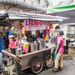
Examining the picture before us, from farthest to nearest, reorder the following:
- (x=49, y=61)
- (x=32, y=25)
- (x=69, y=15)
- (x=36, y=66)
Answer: (x=49, y=61), (x=36, y=66), (x=69, y=15), (x=32, y=25)

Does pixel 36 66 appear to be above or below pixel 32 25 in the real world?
below

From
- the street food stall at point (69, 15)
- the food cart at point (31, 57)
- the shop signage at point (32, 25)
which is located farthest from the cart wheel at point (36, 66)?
the street food stall at point (69, 15)

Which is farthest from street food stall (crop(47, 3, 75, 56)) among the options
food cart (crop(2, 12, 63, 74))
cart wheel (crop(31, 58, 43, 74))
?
cart wheel (crop(31, 58, 43, 74))

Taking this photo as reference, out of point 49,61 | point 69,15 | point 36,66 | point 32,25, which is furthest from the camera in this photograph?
point 49,61

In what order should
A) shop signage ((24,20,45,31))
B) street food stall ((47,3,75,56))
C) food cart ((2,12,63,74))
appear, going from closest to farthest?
street food stall ((47,3,75,56)) < food cart ((2,12,63,74)) < shop signage ((24,20,45,31))

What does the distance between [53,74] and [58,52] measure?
3.59ft

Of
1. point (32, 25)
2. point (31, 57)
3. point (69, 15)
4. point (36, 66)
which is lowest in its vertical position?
point (36, 66)

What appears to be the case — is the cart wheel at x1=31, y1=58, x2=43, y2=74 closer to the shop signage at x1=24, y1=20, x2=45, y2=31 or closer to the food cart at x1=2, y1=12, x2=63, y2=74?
the food cart at x1=2, y1=12, x2=63, y2=74

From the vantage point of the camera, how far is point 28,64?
407 cm

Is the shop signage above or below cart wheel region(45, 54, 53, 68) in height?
above

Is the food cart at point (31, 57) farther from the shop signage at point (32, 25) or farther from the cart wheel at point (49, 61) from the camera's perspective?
the shop signage at point (32, 25)

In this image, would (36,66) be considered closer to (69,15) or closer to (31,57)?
(31,57)

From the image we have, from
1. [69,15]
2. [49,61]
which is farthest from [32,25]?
[49,61]

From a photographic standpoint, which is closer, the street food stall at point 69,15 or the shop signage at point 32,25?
the street food stall at point 69,15
